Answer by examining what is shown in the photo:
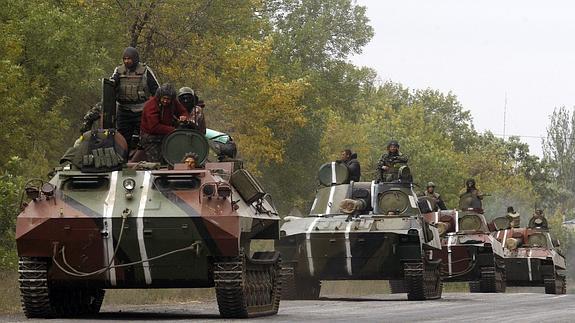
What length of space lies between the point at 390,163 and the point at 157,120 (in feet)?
35.2

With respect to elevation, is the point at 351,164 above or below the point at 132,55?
below

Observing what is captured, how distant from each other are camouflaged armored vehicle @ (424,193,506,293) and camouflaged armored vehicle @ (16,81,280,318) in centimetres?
1529

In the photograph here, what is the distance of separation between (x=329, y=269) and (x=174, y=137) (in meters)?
8.60

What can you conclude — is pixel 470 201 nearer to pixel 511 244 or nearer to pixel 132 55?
pixel 511 244

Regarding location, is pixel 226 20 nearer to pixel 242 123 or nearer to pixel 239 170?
pixel 242 123

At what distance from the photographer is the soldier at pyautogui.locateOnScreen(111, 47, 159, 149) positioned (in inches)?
724

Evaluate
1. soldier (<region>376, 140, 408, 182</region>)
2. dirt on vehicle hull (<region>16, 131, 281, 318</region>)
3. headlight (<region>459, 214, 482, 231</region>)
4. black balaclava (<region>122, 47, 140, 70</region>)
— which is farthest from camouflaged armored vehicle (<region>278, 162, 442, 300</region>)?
dirt on vehicle hull (<region>16, 131, 281, 318</region>)

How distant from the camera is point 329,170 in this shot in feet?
90.6

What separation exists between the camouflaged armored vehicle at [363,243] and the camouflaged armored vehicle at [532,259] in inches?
396

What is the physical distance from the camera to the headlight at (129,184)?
16406 mm

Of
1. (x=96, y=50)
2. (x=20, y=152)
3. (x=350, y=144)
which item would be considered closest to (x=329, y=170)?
(x=20, y=152)

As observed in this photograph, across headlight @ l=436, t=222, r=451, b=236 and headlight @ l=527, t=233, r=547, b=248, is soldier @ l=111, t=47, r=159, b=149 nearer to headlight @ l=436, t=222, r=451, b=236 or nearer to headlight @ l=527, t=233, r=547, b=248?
headlight @ l=436, t=222, r=451, b=236

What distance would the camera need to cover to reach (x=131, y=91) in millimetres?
18422

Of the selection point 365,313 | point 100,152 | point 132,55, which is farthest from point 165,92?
point 365,313
